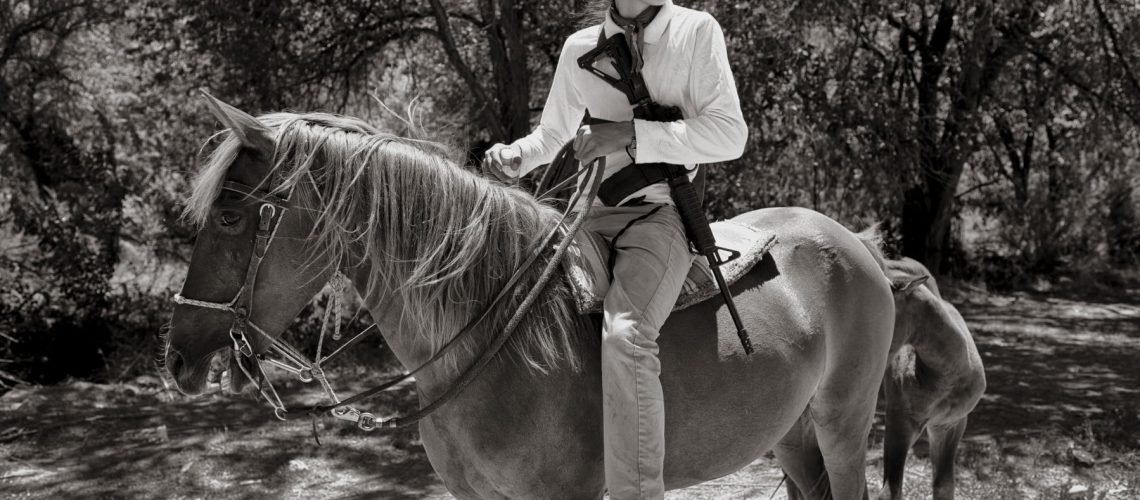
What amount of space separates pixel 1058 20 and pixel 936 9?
5.62 ft

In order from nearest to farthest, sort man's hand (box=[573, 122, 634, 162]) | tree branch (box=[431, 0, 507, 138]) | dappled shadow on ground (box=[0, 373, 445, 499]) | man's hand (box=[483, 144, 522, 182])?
man's hand (box=[573, 122, 634, 162]) < man's hand (box=[483, 144, 522, 182]) < dappled shadow on ground (box=[0, 373, 445, 499]) < tree branch (box=[431, 0, 507, 138])

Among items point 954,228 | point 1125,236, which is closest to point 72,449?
point 954,228

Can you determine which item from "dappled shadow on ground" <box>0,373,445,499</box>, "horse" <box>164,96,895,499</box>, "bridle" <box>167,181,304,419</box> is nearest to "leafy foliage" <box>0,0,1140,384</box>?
"dappled shadow on ground" <box>0,373,445,499</box>

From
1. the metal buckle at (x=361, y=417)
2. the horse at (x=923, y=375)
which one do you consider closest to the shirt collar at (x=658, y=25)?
the metal buckle at (x=361, y=417)

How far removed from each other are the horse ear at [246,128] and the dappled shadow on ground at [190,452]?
399cm

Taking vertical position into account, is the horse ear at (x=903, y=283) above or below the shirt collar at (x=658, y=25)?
below

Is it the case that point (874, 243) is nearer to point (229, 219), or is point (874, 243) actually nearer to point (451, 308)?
point (451, 308)

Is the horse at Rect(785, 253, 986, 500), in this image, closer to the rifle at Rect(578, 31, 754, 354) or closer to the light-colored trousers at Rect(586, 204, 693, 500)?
the rifle at Rect(578, 31, 754, 354)

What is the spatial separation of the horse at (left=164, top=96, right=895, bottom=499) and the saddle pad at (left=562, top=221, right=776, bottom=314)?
2.3 inches

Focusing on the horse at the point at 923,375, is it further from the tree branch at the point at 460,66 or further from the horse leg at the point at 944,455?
the tree branch at the point at 460,66

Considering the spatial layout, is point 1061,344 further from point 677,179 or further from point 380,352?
point 677,179

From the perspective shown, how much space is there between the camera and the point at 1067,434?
6.93 metres

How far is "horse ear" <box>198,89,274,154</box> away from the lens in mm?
2445

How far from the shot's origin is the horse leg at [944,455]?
4.80 m
